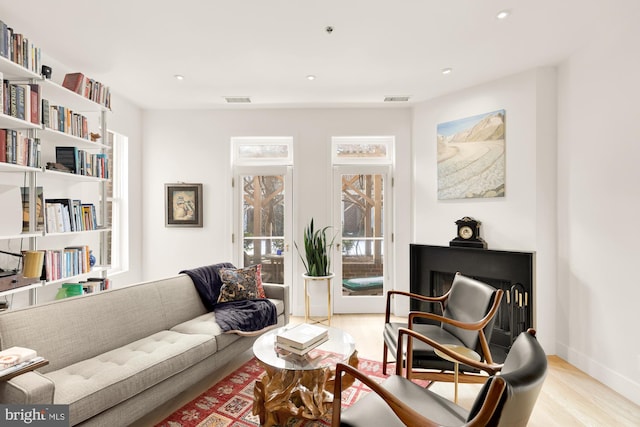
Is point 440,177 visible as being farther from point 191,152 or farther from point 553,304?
point 191,152

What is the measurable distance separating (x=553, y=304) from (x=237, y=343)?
2.96 m

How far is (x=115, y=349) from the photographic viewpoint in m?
2.15

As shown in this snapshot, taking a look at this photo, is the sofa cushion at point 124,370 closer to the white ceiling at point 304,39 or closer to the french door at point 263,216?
the french door at point 263,216

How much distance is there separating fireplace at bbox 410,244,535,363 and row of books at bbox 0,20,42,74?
12.8ft

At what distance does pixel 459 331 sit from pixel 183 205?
3.57m

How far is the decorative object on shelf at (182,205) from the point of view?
4.18 metres

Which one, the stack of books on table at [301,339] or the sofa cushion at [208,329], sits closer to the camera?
the stack of books on table at [301,339]

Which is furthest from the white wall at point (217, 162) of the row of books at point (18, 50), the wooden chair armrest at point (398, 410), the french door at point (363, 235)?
the wooden chair armrest at point (398, 410)

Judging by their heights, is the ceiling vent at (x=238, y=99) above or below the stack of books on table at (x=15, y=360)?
above

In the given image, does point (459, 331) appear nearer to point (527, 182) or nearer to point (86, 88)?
point (527, 182)

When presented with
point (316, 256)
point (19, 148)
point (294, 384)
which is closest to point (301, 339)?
point (294, 384)

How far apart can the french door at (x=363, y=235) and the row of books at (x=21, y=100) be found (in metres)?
3.02

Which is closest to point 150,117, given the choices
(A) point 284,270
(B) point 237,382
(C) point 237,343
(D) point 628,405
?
(A) point 284,270

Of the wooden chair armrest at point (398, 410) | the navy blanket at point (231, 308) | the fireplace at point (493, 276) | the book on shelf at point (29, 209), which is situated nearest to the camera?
the wooden chair armrest at point (398, 410)
